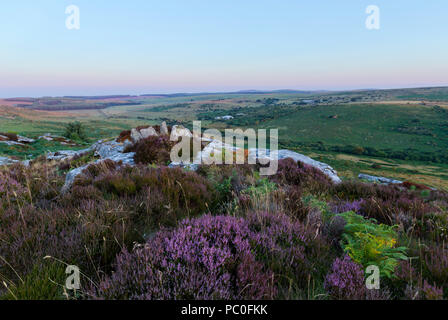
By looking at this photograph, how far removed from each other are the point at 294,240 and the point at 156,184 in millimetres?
3091

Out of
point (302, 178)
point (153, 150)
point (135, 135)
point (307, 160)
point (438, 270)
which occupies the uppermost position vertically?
point (135, 135)

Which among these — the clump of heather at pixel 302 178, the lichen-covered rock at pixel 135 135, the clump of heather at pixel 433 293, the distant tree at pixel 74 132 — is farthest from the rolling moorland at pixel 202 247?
the distant tree at pixel 74 132

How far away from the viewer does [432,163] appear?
133ft

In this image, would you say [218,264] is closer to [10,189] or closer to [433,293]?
[433,293]

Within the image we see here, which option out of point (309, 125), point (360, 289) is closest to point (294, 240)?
point (360, 289)

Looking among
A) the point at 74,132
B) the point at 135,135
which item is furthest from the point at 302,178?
the point at 74,132

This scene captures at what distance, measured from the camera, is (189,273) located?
1.98 metres

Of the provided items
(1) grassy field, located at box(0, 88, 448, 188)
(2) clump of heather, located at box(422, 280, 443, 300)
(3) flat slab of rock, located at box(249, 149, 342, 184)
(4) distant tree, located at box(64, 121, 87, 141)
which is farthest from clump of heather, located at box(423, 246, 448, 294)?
(4) distant tree, located at box(64, 121, 87, 141)

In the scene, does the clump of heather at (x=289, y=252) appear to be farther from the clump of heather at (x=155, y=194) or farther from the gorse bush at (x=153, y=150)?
the gorse bush at (x=153, y=150)

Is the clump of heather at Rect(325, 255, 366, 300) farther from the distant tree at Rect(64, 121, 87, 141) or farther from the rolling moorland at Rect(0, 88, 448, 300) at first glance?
the distant tree at Rect(64, 121, 87, 141)

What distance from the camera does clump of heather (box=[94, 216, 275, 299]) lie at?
1839 millimetres

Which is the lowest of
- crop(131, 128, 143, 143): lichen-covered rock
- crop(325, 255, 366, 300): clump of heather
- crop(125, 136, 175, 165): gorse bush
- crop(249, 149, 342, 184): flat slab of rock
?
crop(249, 149, 342, 184): flat slab of rock
